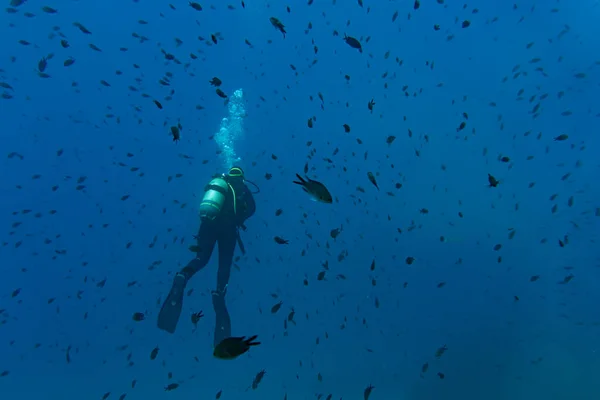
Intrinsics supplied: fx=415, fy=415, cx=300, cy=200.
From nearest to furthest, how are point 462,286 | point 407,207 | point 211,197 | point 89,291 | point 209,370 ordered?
point 211,197 → point 209,370 → point 462,286 → point 407,207 → point 89,291

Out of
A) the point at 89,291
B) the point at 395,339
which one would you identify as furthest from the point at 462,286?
the point at 89,291

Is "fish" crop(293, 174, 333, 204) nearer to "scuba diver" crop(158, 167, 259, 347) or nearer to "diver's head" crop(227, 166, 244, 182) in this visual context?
"scuba diver" crop(158, 167, 259, 347)

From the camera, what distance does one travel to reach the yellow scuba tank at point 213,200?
9367mm

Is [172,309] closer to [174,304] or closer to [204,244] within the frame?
[174,304]

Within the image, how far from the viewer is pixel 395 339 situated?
1339 inches

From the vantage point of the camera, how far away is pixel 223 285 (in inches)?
371

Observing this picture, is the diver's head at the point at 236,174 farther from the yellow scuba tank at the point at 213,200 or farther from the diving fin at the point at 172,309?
the diving fin at the point at 172,309

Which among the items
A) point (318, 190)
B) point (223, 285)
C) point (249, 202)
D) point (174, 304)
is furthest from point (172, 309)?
point (318, 190)

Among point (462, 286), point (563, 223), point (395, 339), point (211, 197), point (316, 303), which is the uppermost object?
point (211, 197)

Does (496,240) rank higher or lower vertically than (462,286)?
higher

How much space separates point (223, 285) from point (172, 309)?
133cm

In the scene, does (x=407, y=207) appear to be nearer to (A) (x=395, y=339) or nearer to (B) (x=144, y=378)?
(A) (x=395, y=339)

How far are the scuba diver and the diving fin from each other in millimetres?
28

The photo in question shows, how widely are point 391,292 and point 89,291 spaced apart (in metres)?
36.8
